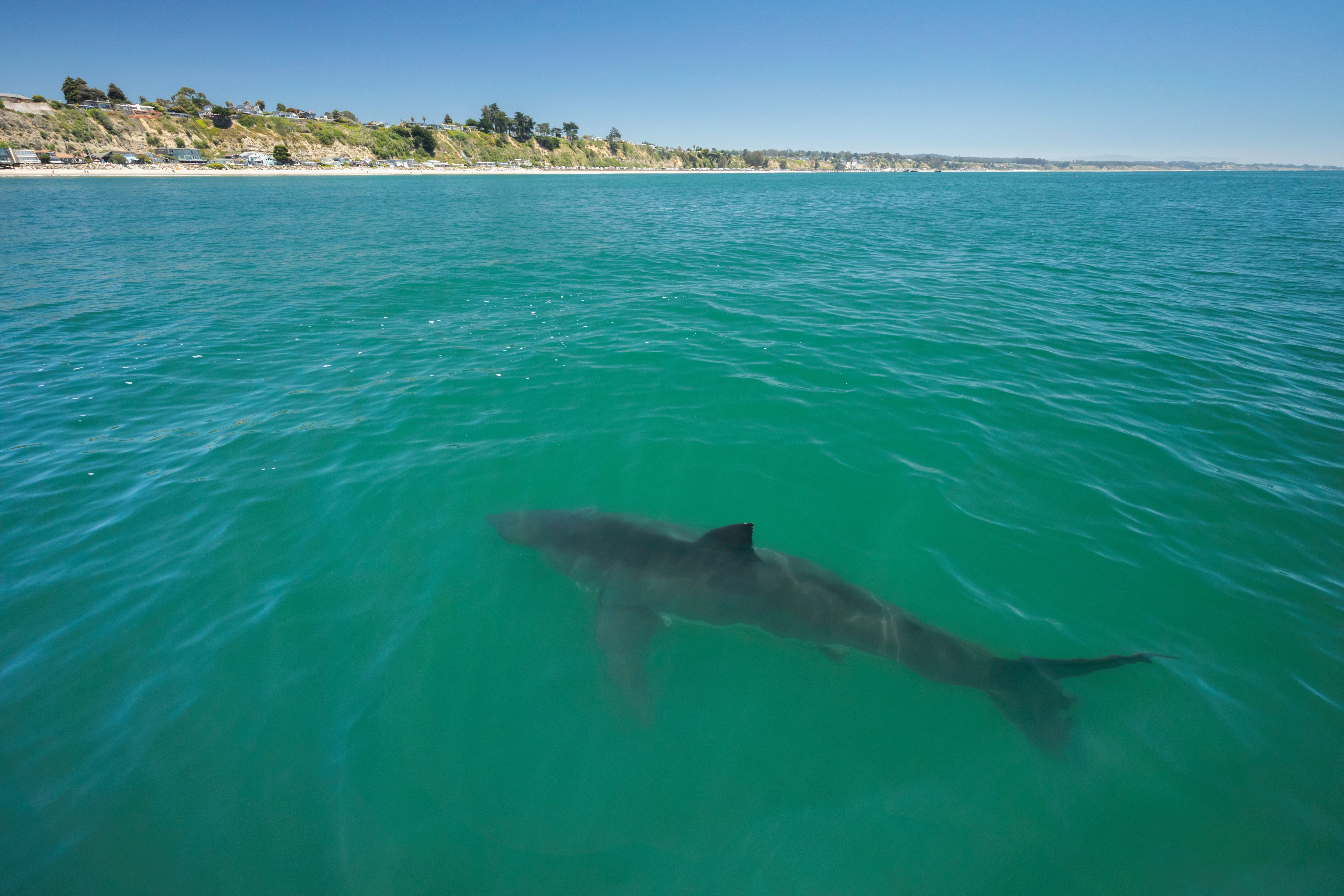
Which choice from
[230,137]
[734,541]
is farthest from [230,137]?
[734,541]

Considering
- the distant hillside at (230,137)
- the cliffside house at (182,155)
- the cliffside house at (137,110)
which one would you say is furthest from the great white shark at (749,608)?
the cliffside house at (137,110)

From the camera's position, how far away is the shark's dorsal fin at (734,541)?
22.7 feet

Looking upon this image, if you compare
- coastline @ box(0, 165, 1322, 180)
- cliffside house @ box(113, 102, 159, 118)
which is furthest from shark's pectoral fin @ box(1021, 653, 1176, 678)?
cliffside house @ box(113, 102, 159, 118)

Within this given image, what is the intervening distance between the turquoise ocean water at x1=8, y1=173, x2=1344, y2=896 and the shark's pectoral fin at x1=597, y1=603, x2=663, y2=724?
0.18 meters

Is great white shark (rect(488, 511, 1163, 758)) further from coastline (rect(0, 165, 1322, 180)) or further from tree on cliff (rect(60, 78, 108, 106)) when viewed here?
tree on cliff (rect(60, 78, 108, 106))

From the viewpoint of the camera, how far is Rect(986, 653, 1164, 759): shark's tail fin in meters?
5.40

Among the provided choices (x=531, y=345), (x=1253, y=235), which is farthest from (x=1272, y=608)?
(x=1253, y=235)

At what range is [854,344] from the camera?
1508 centimetres

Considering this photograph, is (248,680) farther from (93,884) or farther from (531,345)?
(531,345)

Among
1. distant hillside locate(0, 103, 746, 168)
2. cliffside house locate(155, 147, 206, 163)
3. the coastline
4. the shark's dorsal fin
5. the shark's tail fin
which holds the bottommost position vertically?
the shark's tail fin

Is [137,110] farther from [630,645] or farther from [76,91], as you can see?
[630,645]

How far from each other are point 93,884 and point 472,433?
7.63 meters

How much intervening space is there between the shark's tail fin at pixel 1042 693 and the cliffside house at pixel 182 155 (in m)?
174

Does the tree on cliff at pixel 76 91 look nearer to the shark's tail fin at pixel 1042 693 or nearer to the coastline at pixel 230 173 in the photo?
the coastline at pixel 230 173
